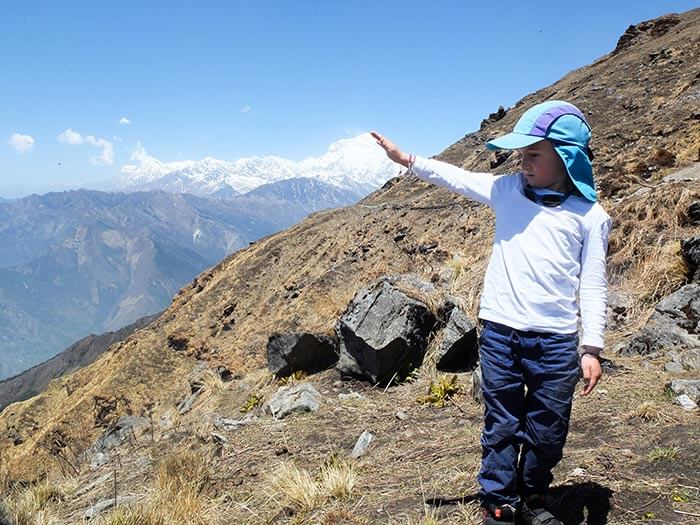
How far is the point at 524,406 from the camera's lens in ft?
9.21

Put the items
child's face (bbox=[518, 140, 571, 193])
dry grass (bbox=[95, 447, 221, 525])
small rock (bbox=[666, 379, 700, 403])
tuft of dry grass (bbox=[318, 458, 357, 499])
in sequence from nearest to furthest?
child's face (bbox=[518, 140, 571, 193])
dry grass (bbox=[95, 447, 221, 525])
tuft of dry grass (bbox=[318, 458, 357, 499])
small rock (bbox=[666, 379, 700, 403])

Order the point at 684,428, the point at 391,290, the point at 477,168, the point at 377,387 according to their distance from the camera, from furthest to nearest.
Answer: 1. the point at 477,168
2. the point at 391,290
3. the point at 377,387
4. the point at 684,428

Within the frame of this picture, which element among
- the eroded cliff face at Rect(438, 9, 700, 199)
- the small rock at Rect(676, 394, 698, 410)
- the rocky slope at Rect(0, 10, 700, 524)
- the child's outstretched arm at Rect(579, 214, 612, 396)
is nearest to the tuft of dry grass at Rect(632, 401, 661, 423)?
the rocky slope at Rect(0, 10, 700, 524)

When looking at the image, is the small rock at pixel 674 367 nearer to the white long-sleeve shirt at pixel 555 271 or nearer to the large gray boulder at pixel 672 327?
the large gray boulder at pixel 672 327

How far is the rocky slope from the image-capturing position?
3467mm

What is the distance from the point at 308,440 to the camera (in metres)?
5.02

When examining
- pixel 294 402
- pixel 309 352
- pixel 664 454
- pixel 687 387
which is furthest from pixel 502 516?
pixel 309 352

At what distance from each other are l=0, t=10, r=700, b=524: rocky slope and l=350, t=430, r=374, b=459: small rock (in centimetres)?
13

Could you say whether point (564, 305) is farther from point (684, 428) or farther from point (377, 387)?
point (377, 387)

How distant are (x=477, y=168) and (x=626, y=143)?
6.46m

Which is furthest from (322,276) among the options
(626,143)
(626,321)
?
(626,321)

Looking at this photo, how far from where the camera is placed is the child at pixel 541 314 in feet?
8.68

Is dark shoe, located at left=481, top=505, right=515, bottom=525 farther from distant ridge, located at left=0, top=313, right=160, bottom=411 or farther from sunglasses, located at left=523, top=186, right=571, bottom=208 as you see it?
distant ridge, located at left=0, top=313, right=160, bottom=411

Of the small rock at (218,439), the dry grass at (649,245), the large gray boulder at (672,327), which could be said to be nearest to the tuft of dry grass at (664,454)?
the large gray boulder at (672,327)
